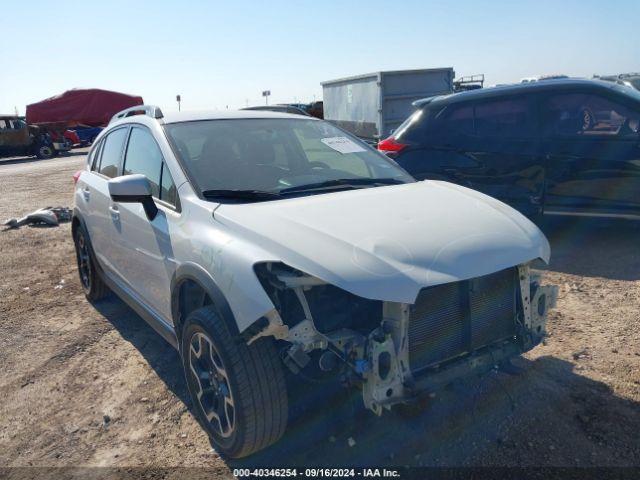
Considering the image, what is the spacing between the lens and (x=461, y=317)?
8.63 feet

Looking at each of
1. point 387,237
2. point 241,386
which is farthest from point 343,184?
point 241,386

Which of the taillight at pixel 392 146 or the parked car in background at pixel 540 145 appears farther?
the taillight at pixel 392 146

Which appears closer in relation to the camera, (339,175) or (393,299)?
(393,299)

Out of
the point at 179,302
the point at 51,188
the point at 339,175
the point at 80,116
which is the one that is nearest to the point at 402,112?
the point at 51,188

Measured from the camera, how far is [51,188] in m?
14.4

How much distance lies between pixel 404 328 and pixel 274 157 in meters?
1.64

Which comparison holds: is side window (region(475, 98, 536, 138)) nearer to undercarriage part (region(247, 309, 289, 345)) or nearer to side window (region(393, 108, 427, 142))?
side window (region(393, 108, 427, 142))

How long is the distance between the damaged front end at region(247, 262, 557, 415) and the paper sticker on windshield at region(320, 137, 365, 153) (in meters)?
1.50

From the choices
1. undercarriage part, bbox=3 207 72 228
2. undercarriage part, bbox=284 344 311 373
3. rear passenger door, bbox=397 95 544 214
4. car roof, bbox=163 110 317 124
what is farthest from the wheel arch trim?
undercarriage part, bbox=3 207 72 228

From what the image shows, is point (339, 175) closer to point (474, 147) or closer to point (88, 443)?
point (88, 443)

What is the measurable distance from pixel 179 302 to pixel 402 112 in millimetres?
11468

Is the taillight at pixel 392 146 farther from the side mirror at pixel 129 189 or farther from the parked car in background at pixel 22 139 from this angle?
the parked car in background at pixel 22 139

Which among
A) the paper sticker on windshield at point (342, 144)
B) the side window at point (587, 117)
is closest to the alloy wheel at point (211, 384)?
the paper sticker on windshield at point (342, 144)

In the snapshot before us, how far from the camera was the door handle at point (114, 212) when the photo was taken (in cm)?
383
